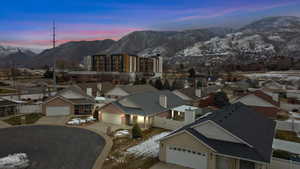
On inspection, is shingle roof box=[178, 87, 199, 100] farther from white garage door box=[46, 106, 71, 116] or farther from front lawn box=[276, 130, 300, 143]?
white garage door box=[46, 106, 71, 116]

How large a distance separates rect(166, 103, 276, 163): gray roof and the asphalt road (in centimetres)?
830

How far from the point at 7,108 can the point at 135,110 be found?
2179 centimetres

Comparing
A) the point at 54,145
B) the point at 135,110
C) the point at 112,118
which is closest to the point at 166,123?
the point at 135,110

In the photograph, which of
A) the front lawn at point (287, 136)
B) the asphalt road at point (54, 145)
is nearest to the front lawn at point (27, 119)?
the asphalt road at point (54, 145)

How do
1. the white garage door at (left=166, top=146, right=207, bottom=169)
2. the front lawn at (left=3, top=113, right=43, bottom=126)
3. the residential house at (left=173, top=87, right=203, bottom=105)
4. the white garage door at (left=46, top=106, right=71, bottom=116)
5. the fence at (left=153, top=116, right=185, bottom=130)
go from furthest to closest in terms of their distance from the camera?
the residential house at (left=173, top=87, right=203, bottom=105) < the white garage door at (left=46, top=106, right=71, bottom=116) < the front lawn at (left=3, top=113, right=43, bottom=126) < the fence at (left=153, top=116, right=185, bottom=130) < the white garage door at (left=166, top=146, right=207, bottom=169)

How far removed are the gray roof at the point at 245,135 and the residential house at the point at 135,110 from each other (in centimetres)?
1029

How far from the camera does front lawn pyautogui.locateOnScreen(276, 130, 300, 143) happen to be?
65.3ft

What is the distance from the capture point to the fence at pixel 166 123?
22.0 m

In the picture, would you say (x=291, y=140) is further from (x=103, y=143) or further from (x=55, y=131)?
(x=55, y=131)

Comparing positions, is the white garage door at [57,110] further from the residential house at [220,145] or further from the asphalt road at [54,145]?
the residential house at [220,145]

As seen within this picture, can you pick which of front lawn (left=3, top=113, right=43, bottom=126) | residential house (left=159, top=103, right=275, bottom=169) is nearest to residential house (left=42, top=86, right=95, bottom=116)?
front lawn (left=3, top=113, right=43, bottom=126)

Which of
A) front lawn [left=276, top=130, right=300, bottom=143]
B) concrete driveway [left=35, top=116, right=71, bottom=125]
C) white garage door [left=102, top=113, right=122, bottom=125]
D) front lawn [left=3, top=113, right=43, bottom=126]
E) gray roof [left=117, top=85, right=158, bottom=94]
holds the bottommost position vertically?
front lawn [left=276, top=130, right=300, bottom=143]

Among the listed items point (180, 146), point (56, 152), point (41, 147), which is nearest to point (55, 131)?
point (41, 147)

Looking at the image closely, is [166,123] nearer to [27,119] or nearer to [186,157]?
[186,157]
